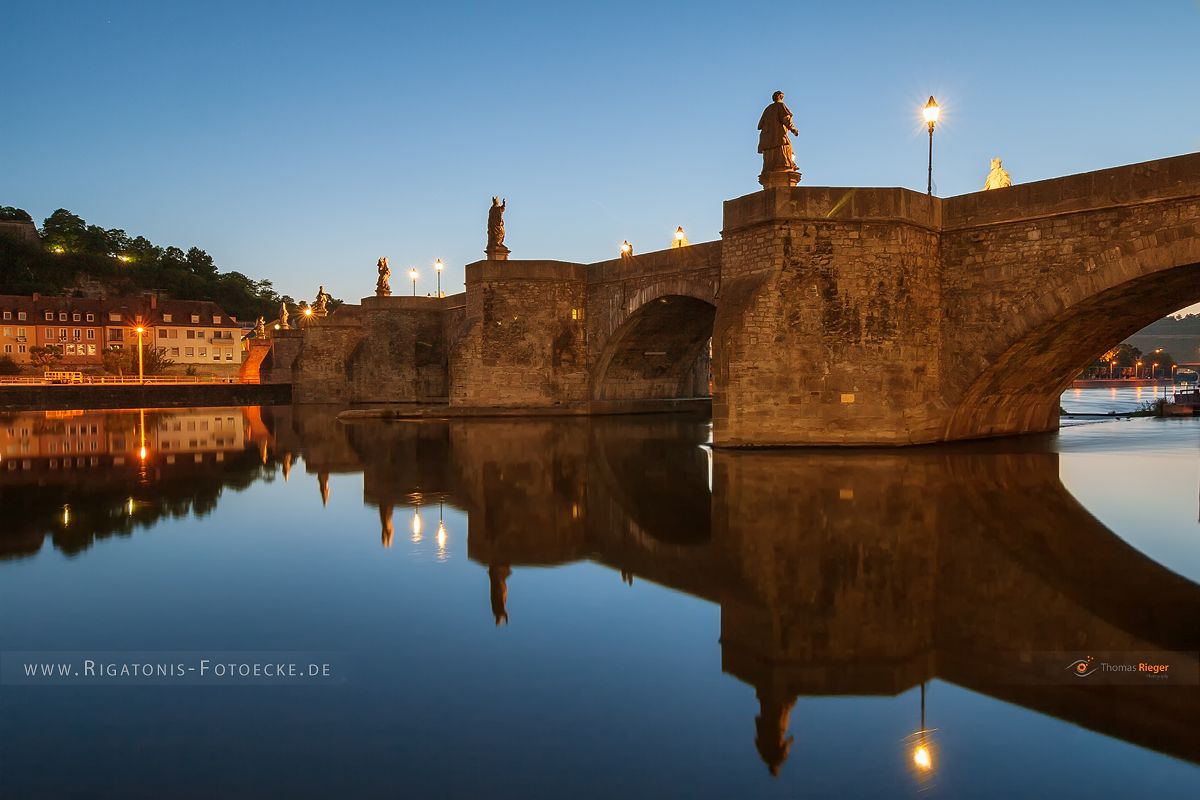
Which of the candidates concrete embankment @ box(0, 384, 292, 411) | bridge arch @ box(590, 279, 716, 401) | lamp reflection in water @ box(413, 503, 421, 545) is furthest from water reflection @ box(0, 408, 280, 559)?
concrete embankment @ box(0, 384, 292, 411)

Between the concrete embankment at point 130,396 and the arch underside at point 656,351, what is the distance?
24.0 meters

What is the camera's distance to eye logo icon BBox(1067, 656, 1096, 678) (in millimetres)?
4559

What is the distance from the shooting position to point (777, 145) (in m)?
17.6

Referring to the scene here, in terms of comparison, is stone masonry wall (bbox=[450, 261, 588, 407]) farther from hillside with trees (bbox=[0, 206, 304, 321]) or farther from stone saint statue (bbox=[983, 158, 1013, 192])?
→ hillside with trees (bbox=[0, 206, 304, 321])

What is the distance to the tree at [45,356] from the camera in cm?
6475

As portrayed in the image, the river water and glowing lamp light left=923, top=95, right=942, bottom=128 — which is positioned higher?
glowing lamp light left=923, top=95, right=942, bottom=128

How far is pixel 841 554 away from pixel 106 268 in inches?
4333

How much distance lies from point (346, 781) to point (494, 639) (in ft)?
6.27

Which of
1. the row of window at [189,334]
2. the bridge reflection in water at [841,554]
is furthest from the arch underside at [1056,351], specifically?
the row of window at [189,334]

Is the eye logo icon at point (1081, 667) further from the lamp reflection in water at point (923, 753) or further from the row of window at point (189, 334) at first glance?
the row of window at point (189, 334)

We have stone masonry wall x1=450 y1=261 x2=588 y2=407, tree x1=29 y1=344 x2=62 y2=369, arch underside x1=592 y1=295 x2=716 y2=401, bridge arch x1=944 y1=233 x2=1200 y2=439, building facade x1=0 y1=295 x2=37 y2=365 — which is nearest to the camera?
bridge arch x1=944 y1=233 x2=1200 y2=439

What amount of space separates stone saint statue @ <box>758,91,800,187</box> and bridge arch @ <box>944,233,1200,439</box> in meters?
5.57

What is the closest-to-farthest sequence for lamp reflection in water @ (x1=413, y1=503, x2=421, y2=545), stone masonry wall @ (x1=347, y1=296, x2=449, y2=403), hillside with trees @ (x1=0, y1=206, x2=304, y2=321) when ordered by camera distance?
lamp reflection in water @ (x1=413, y1=503, x2=421, y2=545)
stone masonry wall @ (x1=347, y1=296, x2=449, y2=403)
hillside with trees @ (x1=0, y1=206, x2=304, y2=321)

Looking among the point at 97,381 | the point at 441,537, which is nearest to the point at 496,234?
the point at 441,537
